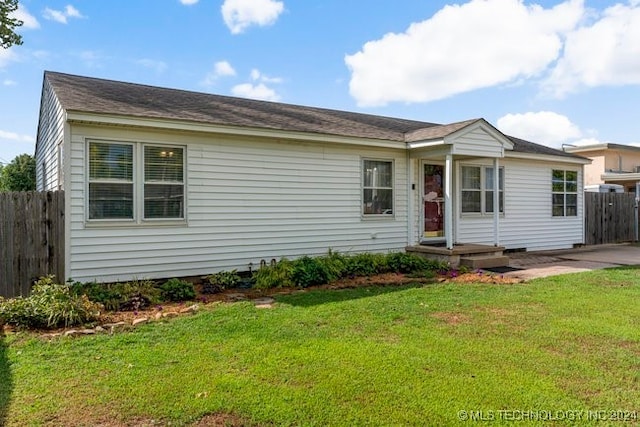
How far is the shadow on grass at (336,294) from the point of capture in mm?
6500

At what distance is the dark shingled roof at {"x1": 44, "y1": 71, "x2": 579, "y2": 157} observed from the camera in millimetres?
7383

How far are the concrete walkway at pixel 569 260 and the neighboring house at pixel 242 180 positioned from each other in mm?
1120

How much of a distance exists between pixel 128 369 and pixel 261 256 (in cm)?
502

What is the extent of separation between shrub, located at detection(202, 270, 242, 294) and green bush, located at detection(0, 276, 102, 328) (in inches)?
81.4

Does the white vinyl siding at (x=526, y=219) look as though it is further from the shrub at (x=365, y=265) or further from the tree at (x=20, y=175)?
the tree at (x=20, y=175)

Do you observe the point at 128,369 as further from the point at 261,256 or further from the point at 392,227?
the point at 392,227

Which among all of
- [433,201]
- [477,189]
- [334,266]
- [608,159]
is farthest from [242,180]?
[608,159]

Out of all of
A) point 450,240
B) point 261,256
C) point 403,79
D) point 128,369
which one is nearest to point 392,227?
point 450,240

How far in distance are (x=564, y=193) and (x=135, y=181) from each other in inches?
506

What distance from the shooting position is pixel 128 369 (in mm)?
3838

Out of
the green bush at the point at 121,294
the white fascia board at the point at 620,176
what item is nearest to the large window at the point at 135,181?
the green bush at the point at 121,294

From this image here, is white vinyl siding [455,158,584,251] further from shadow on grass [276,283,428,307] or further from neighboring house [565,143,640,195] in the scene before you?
neighboring house [565,143,640,195]

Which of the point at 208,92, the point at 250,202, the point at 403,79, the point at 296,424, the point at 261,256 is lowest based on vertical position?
the point at 296,424

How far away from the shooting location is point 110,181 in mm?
7211
